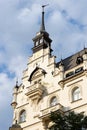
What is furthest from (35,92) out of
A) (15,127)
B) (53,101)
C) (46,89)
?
(15,127)

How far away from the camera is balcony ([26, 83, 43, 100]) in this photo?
1844 inches

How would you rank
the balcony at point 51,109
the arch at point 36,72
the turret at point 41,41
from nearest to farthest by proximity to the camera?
the balcony at point 51,109
the arch at point 36,72
the turret at point 41,41

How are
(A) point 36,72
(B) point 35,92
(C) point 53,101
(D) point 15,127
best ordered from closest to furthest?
(D) point 15,127
(C) point 53,101
(B) point 35,92
(A) point 36,72

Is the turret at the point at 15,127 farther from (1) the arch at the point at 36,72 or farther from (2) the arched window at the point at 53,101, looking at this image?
(1) the arch at the point at 36,72

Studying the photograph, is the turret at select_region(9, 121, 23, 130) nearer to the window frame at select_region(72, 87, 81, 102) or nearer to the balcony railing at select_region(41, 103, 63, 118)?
the balcony railing at select_region(41, 103, 63, 118)

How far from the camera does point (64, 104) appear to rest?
43812 millimetres

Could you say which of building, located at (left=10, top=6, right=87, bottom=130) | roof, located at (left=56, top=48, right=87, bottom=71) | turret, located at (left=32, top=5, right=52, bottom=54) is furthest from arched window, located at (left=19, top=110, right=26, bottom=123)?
turret, located at (left=32, top=5, right=52, bottom=54)

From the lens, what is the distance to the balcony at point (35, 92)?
46.8m

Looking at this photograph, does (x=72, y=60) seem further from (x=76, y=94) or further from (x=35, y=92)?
(x=35, y=92)

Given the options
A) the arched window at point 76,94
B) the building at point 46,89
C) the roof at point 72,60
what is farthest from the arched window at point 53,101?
the roof at point 72,60

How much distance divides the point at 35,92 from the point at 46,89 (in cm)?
156

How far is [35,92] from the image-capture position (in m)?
47.0

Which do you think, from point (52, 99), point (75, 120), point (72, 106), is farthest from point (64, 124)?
point (52, 99)

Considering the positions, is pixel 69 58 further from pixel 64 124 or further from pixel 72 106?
pixel 64 124
